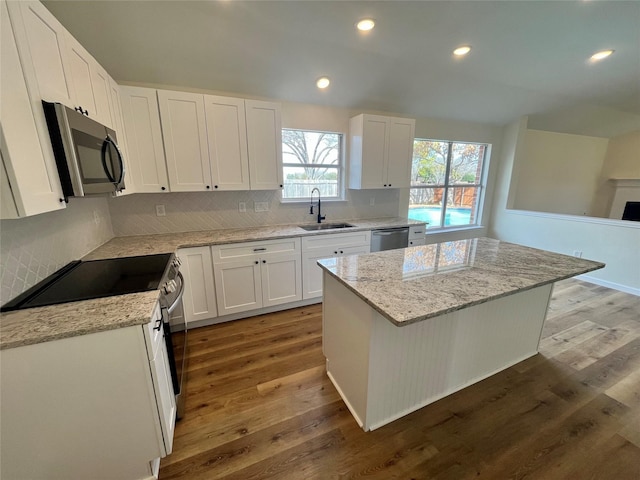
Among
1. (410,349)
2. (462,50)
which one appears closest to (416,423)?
(410,349)

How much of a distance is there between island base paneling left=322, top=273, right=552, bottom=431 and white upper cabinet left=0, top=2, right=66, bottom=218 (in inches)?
59.7

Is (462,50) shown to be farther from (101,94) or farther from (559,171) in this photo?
(559,171)

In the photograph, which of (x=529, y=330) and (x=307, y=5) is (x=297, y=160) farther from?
(x=529, y=330)

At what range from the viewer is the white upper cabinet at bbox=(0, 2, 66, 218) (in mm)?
950

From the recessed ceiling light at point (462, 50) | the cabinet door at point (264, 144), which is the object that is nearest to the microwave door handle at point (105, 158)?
the cabinet door at point (264, 144)

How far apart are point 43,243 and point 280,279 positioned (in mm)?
1815

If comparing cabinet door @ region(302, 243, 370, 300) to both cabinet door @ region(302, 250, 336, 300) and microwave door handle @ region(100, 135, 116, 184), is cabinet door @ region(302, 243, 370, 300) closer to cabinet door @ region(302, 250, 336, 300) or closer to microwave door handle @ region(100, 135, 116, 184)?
cabinet door @ region(302, 250, 336, 300)

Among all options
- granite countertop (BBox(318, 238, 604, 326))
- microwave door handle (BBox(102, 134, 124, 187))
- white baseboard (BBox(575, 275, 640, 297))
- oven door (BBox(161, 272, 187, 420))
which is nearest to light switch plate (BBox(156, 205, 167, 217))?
microwave door handle (BBox(102, 134, 124, 187))

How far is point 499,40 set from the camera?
2486 millimetres

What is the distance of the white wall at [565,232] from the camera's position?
3.41 meters

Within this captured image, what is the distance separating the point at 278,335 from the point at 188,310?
90cm

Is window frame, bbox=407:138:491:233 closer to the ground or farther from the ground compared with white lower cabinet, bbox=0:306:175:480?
farther from the ground

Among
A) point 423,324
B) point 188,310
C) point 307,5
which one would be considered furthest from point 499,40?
point 188,310

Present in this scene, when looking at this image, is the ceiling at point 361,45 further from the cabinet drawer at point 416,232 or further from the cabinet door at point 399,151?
the cabinet drawer at point 416,232
